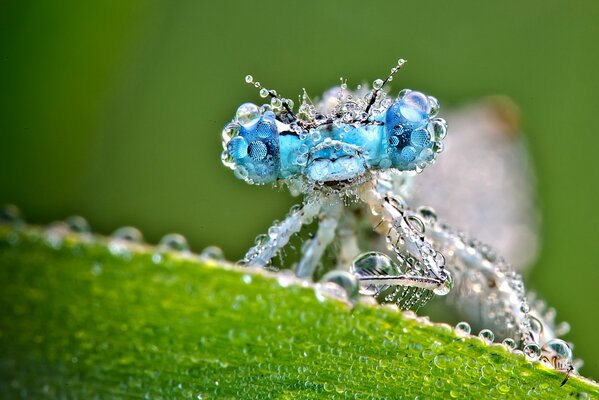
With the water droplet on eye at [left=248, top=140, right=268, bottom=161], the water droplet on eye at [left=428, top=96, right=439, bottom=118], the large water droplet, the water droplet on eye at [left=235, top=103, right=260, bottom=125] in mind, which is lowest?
the large water droplet

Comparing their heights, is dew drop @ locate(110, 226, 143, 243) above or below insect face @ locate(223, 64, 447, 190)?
below

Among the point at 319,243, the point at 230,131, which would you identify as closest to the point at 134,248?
the point at 230,131

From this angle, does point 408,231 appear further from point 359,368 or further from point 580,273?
point 580,273

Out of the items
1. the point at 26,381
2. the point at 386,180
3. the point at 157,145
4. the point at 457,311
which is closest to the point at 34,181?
the point at 157,145

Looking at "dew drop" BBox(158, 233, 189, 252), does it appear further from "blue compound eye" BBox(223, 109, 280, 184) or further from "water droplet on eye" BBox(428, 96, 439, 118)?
"water droplet on eye" BBox(428, 96, 439, 118)

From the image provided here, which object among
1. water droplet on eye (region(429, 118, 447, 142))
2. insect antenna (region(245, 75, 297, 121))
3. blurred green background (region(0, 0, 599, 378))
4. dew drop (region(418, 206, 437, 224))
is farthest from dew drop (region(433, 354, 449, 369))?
blurred green background (region(0, 0, 599, 378))

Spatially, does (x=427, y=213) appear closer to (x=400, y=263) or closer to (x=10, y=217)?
(x=400, y=263)
